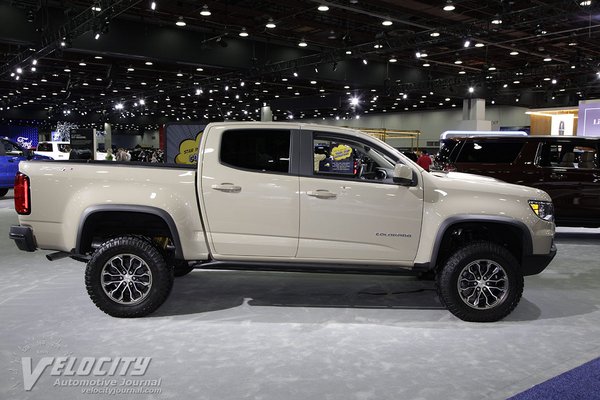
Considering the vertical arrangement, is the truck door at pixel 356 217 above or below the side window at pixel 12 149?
below

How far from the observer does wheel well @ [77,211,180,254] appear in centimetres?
457

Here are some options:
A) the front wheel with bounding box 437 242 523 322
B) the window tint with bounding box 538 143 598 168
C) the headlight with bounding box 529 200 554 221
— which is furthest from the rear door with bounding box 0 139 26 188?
the headlight with bounding box 529 200 554 221

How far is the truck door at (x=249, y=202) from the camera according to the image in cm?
456

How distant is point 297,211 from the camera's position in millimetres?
4570

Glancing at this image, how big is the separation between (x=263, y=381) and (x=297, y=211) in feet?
5.42

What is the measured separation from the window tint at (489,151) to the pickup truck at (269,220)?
14.6ft

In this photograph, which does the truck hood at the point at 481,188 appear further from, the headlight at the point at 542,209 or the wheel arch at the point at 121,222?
the wheel arch at the point at 121,222

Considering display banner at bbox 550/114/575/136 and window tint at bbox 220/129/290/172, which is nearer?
window tint at bbox 220/129/290/172

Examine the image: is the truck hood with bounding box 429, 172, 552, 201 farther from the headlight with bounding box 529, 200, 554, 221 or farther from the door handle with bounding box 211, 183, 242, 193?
the door handle with bounding box 211, 183, 242, 193

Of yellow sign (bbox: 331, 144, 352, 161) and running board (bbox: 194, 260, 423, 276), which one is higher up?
yellow sign (bbox: 331, 144, 352, 161)

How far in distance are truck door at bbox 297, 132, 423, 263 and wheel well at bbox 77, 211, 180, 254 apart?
126cm

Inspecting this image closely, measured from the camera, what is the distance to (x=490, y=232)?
5004 millimetres

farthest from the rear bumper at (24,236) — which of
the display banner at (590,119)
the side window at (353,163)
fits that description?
the display banner at (590,119)

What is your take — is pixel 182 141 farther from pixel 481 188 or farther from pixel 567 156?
pixel 481 188
